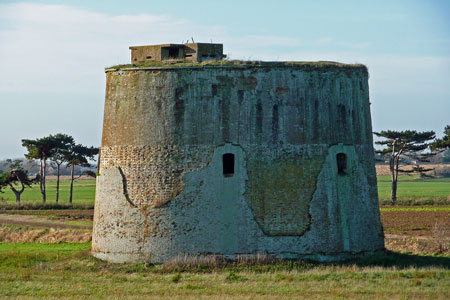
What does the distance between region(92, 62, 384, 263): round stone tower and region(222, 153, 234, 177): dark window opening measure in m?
0.03

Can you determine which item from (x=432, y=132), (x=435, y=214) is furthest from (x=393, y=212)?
(x=432, y=132)

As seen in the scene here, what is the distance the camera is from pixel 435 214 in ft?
138

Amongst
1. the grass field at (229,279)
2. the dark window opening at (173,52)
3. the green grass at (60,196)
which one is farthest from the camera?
the green grass at (60,196)

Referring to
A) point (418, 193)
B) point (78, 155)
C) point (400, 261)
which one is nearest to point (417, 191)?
point (418, 193)

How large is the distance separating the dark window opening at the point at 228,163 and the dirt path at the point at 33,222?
18261 millimetres

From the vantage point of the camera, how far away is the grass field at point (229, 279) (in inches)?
674

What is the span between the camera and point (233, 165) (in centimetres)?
2136

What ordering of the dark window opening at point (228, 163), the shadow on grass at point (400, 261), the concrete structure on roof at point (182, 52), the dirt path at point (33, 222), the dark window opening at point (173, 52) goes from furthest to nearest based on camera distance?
the dirt path at point (33, 222) < the dark window opening at point (173, 52) < the concrete structure on roof at point (182, 52) < the shadow on grass at point (400, 261) < the dark window opening at point (228, 163)

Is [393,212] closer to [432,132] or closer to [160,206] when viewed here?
[432,132]

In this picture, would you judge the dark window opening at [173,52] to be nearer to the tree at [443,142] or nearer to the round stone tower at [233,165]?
the round stone tower at [233,165]

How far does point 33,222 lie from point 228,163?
23.0m

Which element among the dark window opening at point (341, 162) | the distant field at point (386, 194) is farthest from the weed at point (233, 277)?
the distant field at point (386, 194)

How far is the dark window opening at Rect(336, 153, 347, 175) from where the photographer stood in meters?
21.9

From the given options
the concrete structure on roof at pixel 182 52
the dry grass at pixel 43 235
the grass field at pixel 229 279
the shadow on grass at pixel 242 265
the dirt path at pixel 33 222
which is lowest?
the grass field at pixel 229 279
